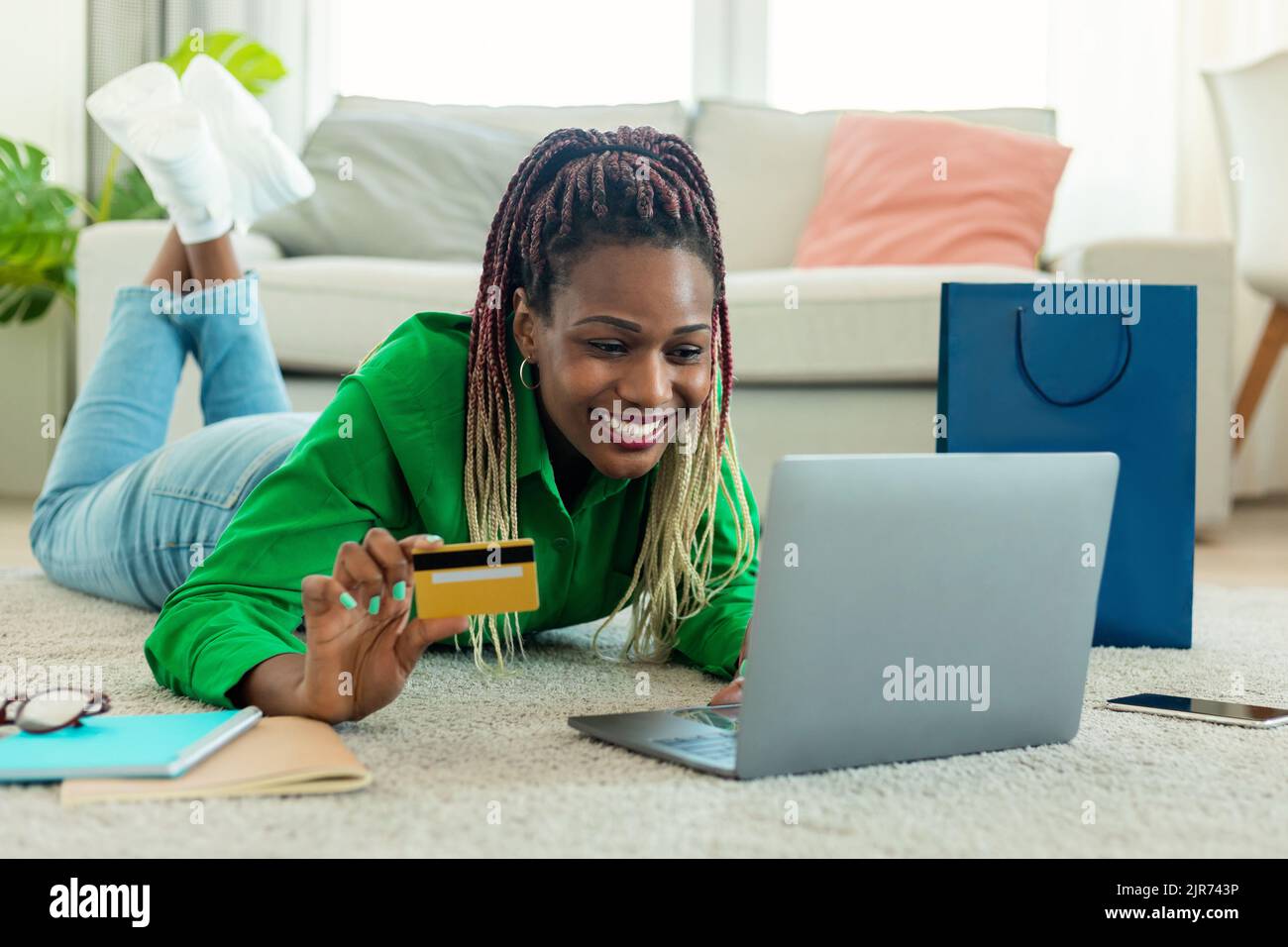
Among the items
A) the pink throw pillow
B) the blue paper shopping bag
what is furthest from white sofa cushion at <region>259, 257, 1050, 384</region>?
the blue paper shopping bag

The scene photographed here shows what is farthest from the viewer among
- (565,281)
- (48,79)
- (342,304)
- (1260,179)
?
(48,79)

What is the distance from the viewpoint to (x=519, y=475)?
125 cm

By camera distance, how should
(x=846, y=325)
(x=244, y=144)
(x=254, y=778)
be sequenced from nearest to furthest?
(x=254, y=778), (x=244, y=144), (x=846, y=325)

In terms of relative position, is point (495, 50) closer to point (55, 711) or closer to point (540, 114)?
point (540, 114)

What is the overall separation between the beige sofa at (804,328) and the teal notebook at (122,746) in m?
1.46

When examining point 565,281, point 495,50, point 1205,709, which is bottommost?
point 1205,709

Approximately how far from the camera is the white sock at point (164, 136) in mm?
1720

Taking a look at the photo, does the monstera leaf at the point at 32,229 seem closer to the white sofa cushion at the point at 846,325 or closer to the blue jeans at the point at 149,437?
the blue jeans at the point at 149,437

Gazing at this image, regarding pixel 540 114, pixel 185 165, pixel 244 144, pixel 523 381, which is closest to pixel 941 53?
pixel 540 114

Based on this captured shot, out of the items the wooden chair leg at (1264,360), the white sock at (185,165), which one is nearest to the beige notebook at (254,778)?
the white sock at (185,165)

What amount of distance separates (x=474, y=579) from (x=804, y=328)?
152cm

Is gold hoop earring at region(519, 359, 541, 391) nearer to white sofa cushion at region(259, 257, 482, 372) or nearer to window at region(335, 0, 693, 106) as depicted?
white sofa cushion at region(259, 257, 482, 372)

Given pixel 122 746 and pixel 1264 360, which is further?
pixel 1264 360
